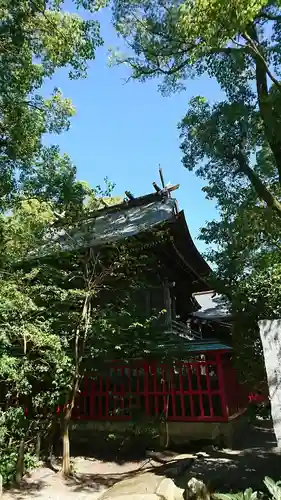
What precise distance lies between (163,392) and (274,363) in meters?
4.66

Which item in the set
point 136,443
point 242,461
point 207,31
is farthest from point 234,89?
point 136,443

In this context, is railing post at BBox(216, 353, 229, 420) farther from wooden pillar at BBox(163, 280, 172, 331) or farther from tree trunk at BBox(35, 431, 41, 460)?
tree trunk at BBox(35, 431, 41, 460)

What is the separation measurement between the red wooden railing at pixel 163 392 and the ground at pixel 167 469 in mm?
885

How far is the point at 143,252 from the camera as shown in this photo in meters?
9.77

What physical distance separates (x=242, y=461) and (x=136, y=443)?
8.78 ft

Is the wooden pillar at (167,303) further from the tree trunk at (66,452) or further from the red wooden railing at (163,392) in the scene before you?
the tree trunk at (66,452)

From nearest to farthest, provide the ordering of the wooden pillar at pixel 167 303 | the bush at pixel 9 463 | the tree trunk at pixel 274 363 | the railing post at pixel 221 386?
the tree trunk at pixel 274 363 → the bush at pixel 9 463 → the railing post at pixel 221 386 → the wooden pillar at pixel 167 303

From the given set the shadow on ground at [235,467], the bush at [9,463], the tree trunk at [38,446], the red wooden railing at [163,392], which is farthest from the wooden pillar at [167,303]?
the bush at [9,463]

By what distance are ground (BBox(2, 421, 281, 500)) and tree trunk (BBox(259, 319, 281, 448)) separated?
1.40 meters

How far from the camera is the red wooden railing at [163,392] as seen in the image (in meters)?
8.21

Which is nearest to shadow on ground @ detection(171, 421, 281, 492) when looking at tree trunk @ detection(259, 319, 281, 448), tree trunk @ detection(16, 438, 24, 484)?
tree trunk @ detection(259, 319, 281, 448)

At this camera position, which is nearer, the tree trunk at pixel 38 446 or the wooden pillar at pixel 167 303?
the tree trunk at pixel 38 446

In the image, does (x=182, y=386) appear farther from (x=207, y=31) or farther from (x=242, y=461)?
(x=207, y=31)

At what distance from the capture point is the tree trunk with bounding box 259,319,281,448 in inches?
167
